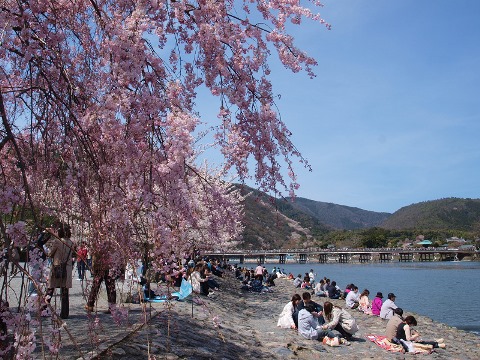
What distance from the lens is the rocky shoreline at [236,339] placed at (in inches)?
245

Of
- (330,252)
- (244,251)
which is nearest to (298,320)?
(244,251)

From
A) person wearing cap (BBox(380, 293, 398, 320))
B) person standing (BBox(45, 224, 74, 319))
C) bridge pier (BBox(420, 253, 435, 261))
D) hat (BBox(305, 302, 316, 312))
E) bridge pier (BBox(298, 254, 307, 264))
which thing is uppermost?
person standing (BBox(45, 224, 74, 319))

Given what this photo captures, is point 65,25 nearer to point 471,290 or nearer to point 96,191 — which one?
point 96,191

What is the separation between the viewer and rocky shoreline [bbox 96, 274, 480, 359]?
20.4 ft

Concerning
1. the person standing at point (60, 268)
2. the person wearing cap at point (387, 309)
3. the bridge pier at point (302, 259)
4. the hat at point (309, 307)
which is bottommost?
the bridge pier at point (302, 259)

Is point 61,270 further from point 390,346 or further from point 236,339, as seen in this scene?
point 390,346

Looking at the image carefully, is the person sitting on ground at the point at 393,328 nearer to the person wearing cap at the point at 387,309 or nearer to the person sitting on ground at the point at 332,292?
the person wearing cap at the point at 387,309

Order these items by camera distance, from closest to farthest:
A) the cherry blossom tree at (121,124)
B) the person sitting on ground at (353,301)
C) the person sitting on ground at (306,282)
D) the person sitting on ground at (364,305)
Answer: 1. the cherry blossom tree at (121,124)
2. the person sitting on ground at (364,305)
3. the person sitting on ground at (353,301)
4. the person sitting on ground at (306,282)

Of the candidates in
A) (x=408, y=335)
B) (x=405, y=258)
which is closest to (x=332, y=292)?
(x=408, y=335)

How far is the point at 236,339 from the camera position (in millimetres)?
10023

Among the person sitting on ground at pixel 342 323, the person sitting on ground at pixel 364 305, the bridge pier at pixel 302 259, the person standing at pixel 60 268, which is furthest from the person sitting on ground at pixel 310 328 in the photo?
the bridge pier at pixel 302 259

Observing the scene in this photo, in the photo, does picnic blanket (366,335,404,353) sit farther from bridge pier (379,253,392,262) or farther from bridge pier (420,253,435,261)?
bridge pier (420,253,435,261)

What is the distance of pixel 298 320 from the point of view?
11844 mm

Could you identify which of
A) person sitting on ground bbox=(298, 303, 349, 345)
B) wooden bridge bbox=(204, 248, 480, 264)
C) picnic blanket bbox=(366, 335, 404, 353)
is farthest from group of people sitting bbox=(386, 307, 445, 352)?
wooden bridge bbox=(204, 248, 480, 264)
